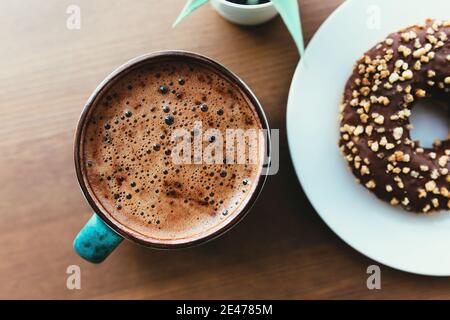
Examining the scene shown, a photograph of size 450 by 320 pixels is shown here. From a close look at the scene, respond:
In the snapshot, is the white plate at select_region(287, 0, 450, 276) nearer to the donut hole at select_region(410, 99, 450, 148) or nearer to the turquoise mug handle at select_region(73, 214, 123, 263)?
the donut hole at select_region(410, 99, 450, 148)

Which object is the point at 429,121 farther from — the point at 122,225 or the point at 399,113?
the point at 122,225

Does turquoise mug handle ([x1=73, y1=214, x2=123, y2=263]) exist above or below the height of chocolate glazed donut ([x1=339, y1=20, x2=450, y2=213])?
below

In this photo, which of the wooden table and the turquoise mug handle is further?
the wooden table

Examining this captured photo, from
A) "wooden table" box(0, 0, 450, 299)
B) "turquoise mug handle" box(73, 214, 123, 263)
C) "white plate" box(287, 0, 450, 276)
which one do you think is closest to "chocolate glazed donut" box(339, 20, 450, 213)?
"white plate" box(287, 0, 450, 276)
